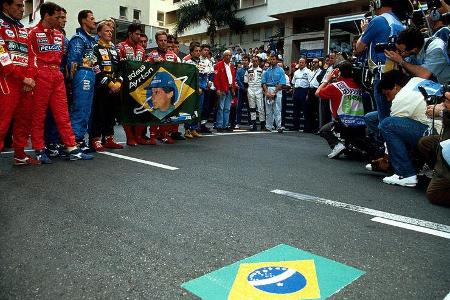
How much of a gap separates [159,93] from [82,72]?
207 centimetres

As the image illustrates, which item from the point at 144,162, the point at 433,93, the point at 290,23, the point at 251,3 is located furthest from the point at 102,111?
the point at 251,3

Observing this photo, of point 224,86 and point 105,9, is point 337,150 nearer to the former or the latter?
point 224,86

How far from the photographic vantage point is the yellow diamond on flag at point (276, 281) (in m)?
1.97

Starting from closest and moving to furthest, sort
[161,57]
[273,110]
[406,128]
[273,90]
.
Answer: [406,128] → [161,57] → [273,90] → [273,110]

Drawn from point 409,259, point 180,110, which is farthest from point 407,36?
point 180,110

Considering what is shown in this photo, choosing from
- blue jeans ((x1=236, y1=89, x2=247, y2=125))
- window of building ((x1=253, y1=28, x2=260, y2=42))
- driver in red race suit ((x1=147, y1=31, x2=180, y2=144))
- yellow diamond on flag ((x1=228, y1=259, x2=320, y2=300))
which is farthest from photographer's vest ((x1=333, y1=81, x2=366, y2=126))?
window of building ((x1=253, y1=28, x2=260, y2=42))

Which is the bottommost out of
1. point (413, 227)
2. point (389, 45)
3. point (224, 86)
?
point (413, 227)

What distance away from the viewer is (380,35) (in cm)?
518

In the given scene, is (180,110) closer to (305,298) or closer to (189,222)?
(189,222)

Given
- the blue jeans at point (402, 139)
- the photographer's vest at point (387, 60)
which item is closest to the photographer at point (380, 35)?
the photographer's vest at point (387, 60)

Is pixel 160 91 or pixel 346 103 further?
pixel 160 91

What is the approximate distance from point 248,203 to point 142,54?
493 centimetres

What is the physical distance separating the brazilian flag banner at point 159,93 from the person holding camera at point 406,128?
14.4 ft

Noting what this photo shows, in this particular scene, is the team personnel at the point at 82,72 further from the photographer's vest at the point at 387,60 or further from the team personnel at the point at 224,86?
the team personnel at the point at 224,86
